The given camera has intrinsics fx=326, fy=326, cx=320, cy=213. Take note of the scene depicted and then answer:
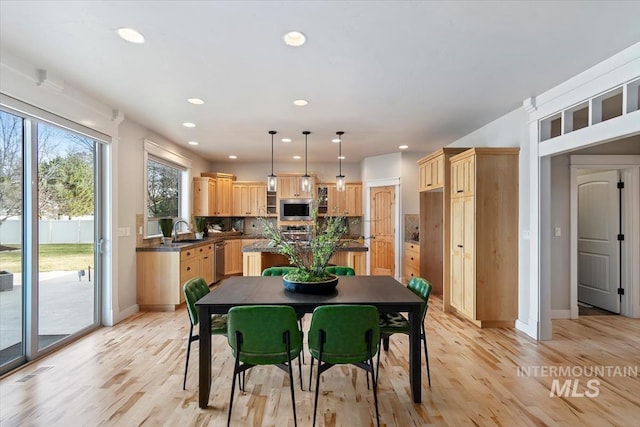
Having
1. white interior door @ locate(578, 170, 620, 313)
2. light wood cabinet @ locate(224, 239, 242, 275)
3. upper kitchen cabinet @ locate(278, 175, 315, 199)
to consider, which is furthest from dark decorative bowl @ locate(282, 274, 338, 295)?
upper kitchen cabinet @ locate(278, 175, 315, 199)

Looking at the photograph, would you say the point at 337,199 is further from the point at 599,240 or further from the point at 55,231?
the point at 55,231

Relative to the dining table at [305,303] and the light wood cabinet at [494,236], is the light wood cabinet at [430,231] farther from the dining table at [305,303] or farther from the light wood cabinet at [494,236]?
the dining table at [305,303]

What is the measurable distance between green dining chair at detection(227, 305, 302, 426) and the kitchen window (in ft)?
11.3

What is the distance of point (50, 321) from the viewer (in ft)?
10.8

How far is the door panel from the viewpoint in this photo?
6.78 metres

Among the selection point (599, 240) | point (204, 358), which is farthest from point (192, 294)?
point (599, 240)

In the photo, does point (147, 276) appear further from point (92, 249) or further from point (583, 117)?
point (583, 117)

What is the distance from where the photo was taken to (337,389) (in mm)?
2547

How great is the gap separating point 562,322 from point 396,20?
4.20 metres

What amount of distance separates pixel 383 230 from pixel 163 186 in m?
4.34

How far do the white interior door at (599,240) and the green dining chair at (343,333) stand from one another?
4399 millimetres

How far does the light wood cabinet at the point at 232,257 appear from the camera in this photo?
6.87 m

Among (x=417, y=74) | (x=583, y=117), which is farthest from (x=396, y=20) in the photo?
(x=583, y=117)

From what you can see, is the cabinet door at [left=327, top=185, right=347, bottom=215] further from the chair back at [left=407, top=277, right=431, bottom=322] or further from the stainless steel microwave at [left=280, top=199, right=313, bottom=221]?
Result: the chair back at [left=407, top=277, right=431, bottom=322]
